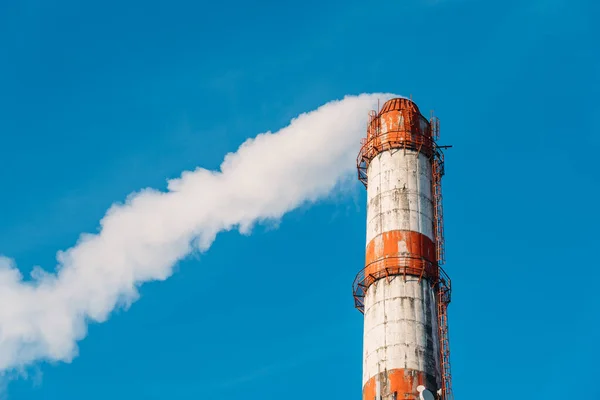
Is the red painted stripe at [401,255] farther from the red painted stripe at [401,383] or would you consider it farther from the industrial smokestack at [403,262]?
the red painted stripe at [401,383]

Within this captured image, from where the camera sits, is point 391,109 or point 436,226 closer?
point 436,226

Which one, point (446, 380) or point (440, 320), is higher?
point (440, 320)

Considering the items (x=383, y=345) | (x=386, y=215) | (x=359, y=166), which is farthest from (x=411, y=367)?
(x=359, y=166)

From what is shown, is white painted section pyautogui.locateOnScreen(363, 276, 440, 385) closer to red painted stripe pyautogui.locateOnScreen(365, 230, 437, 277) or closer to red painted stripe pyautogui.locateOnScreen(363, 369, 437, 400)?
red painted stripe pyautogui.locateOnScreen(363, 369, 437, 400)

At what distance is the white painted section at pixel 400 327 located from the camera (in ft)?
205

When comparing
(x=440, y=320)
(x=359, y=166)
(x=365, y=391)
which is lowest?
(x=365, y=391)

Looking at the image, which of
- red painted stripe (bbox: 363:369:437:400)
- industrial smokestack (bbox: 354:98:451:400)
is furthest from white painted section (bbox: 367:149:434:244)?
red painted stripe (bbox: 363:369:437:400)

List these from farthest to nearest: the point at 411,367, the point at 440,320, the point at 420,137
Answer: the point at 420,137, the point at 440,320, the point at 411,367

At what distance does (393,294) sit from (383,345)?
3677 mm

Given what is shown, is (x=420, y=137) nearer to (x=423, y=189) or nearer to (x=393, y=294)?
(x=423, y=189)

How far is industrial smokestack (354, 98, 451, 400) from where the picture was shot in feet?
205

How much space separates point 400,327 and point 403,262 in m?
4.80

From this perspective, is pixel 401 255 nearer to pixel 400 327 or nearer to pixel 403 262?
pixel 403 262

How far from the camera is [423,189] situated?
69875mm
